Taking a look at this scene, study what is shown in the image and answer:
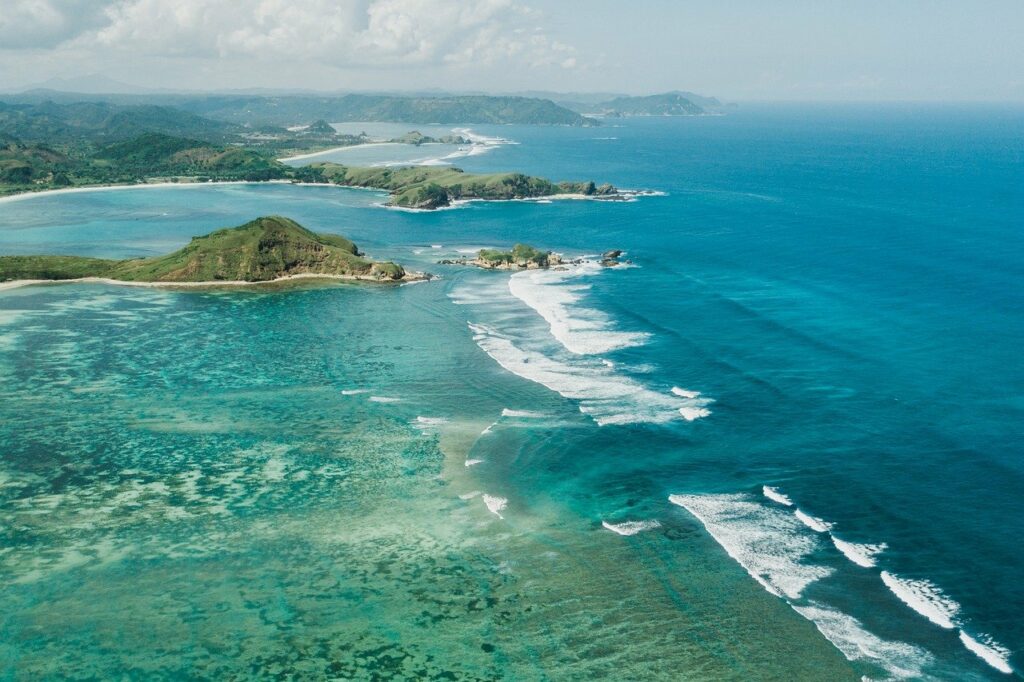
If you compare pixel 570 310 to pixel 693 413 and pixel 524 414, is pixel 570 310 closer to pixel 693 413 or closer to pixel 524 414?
pixel 524 414

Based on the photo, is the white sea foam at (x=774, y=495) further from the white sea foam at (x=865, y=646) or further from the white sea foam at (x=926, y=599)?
the white sea foam at (x=865, y=646)

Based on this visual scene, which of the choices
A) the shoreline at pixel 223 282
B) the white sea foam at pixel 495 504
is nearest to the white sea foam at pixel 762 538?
the white sea foam at pixel 495 504

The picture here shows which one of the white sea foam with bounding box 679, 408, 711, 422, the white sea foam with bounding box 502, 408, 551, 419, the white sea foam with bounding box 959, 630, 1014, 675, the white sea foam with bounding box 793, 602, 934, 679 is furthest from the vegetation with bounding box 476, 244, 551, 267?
the white sea foam with bounding box 959, 630, 1014, 675

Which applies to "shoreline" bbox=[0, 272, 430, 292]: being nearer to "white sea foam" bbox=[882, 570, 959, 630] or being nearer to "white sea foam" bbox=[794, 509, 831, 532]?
"white sea foam" bbox=[794, 509, 831, 532]

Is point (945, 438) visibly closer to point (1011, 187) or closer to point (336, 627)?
point (336, 627)

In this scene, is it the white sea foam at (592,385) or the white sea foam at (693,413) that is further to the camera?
the white sea foam at (592,385)

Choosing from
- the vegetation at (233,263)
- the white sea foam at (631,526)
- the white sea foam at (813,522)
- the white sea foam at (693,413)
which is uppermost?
the vegetation at (233,263)
